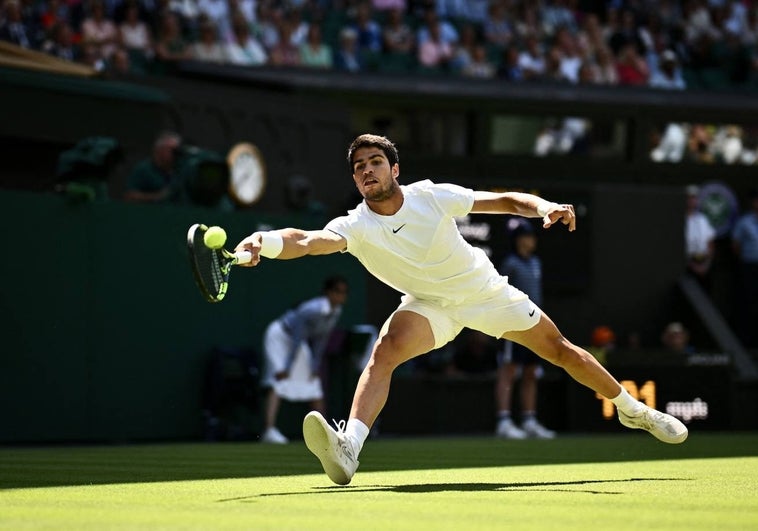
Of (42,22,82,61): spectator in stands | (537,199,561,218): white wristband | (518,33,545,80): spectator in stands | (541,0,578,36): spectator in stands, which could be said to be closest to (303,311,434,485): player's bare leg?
(537,199,561,218): white wristband

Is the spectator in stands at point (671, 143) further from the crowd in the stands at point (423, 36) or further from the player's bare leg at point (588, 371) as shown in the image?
the player's bare leg at point (588, 371)

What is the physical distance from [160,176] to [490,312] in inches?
303

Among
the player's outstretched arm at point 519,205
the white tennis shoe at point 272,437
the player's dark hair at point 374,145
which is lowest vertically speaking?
the white tennis shoe at point 272,437

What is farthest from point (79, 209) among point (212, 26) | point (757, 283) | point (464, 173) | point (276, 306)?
point (757, 283)

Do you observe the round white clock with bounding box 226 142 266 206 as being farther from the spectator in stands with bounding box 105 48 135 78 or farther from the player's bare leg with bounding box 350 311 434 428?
the player's bare leg with bounding box 350 311 434 428

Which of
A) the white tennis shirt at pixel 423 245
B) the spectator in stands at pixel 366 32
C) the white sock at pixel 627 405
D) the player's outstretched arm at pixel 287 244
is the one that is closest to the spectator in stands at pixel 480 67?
the spectator in stands at pixel 366 32

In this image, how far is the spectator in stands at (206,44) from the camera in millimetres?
19156

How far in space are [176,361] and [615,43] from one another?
1180cm

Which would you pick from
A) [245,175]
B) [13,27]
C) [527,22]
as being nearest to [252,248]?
[245,175]

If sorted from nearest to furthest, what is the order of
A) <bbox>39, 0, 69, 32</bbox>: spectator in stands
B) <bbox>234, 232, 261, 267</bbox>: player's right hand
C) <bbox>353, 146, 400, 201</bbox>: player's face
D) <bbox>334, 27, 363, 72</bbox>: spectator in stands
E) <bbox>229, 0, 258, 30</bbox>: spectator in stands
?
<bbox>234, 232, 261, 267</bbox>: player's right hand < <bbox>353, 146, 400, 201</bbox>: player's face < <bbox>39, 0, 69, 32</bbox>: spectator in stands < <bbox>229, 0, 258, 30</bbox>: spectator in stands < <bbox>334, 27, 363, 72</bbox>: spectator in stands

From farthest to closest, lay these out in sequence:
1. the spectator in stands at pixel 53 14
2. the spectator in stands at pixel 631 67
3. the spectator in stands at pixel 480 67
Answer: the spectator in stands at pixel 631 67 → the spectator in stands at pixel 480 67 → the spectator in stands at pixel 53 14

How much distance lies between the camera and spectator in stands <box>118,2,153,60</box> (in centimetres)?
1816

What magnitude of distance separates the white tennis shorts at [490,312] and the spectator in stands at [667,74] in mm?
15989

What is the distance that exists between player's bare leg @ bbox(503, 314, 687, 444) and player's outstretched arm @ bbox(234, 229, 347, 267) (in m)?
1.38
